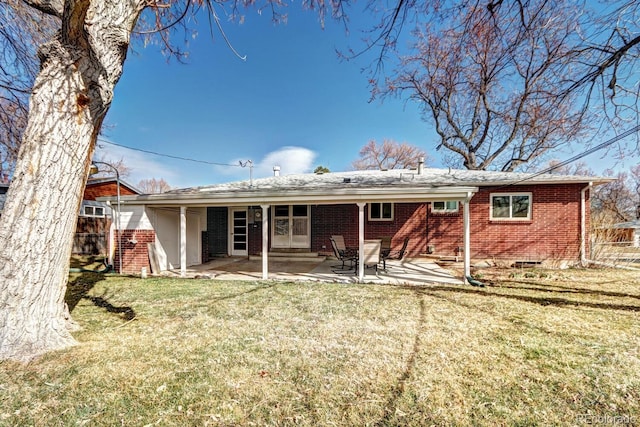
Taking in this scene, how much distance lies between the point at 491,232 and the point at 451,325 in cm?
719

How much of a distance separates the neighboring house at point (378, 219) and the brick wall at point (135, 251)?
0.10 ft

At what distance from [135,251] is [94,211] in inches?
369

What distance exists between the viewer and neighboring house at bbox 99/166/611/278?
7113mm

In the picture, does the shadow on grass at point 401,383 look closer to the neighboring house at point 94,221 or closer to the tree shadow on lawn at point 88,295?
the tree shadow on lawn at point 88,295

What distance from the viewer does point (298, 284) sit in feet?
21.6

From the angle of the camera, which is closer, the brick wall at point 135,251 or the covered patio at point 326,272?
the covered patio at point 326,272

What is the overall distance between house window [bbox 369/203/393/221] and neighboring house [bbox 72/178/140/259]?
444 inches

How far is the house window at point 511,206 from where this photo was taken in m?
9.39

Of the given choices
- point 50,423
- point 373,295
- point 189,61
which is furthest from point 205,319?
point 189,61

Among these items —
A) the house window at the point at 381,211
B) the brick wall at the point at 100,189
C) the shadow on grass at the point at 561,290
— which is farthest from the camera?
the brick wall at the point at 100,189

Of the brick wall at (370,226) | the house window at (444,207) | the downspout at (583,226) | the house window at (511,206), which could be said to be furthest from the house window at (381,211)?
the downspout at (583,226)

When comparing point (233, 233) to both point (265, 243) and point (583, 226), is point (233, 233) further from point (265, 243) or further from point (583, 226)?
point (583, 226)

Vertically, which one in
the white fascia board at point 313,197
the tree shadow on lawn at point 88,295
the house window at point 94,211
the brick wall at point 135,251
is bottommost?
the tree shadow on lawn at point 88,295

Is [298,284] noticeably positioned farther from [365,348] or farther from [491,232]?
[491,232]
